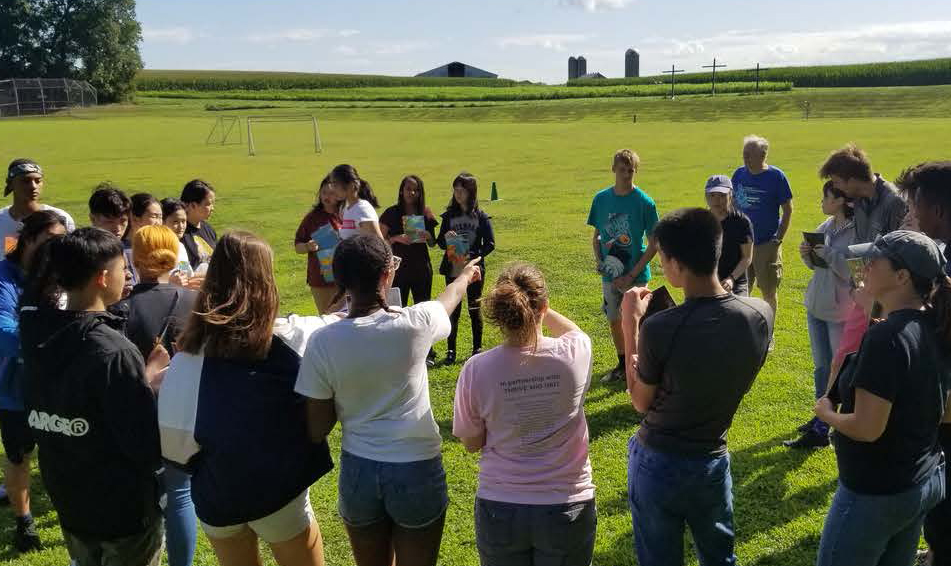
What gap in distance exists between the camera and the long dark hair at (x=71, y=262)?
10.5ft

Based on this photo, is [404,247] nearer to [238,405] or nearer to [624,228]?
[624,228]

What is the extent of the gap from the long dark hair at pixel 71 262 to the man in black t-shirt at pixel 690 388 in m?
2.35

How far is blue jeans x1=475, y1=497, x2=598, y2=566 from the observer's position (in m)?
3.12

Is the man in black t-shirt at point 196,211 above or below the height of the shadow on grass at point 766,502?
above

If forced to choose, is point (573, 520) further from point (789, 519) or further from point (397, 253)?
point (397, 253)

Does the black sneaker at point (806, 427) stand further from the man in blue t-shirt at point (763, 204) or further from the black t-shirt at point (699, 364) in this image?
the black t-shirt at point (699, 364)

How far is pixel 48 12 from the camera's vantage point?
8212cm

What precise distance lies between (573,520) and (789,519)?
247cm

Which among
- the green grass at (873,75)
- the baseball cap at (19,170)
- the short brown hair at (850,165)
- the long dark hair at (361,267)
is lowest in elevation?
the long dark hair at (361,267)

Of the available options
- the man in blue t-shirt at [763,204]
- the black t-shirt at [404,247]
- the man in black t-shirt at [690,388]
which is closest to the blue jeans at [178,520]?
the man in black t-shirt at [690,388]

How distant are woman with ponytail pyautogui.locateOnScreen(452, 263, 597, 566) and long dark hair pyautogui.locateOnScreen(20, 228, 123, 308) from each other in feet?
5.43

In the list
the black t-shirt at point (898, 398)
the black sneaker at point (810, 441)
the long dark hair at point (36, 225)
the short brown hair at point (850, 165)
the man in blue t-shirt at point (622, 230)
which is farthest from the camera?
the man in blue t-shirt at point (622, 230)

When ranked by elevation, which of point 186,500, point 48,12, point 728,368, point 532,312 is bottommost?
point 186,500

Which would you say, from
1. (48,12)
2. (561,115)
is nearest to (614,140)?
(561,115)
